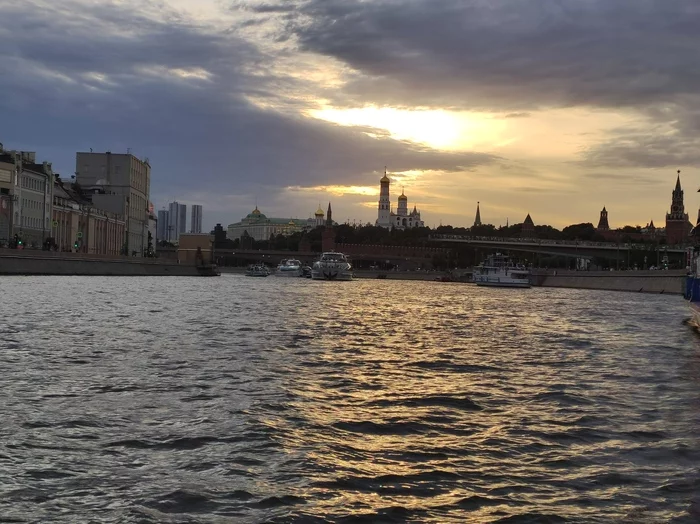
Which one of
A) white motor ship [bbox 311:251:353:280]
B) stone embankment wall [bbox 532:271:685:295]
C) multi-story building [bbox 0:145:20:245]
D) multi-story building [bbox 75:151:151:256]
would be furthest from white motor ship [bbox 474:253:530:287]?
multi-story building [bbox 0:145:20:245]

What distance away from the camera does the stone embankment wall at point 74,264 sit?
277 feet

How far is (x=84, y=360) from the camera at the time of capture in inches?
835

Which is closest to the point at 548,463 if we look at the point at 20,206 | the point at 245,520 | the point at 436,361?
the point at 245,520

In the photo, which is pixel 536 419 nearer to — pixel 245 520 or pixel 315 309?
pixel 245 520

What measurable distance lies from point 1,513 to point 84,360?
1249cm

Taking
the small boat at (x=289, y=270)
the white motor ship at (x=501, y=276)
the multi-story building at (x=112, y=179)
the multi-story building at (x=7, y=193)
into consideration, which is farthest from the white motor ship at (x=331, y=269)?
the multi-story building at (x=7, y=193)

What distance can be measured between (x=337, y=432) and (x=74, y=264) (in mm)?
89430

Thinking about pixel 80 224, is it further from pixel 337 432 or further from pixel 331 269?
pixel 337 432

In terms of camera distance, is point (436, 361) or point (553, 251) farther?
point (553, 251)

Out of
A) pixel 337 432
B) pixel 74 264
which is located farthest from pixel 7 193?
pixel 337 432

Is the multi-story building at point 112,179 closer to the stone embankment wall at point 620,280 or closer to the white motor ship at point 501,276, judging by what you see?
the white motor ship at point 501,276

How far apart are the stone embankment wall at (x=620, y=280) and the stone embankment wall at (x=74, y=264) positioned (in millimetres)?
66213

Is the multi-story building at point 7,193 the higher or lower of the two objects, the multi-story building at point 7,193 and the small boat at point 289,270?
the higher

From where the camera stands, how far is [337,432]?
44.5 feet
